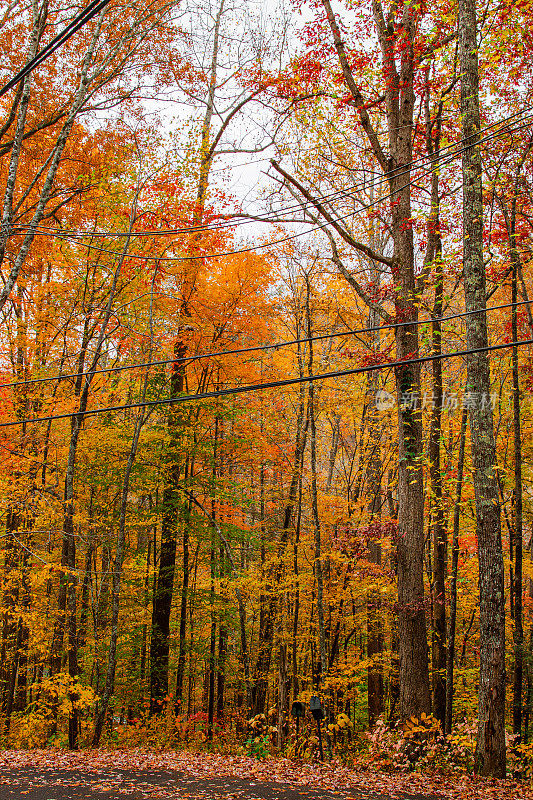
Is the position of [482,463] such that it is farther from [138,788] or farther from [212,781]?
[138,788]

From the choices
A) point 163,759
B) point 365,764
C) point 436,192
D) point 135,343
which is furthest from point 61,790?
point 436,192

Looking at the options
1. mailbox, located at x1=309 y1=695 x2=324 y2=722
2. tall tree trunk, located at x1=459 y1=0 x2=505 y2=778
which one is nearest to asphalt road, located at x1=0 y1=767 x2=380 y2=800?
mailbox, located at x1=309 y1=695 x2=324 y2=722

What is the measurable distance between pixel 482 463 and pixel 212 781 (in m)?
5.26

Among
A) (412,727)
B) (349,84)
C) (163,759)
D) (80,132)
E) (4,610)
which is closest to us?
(412,727)

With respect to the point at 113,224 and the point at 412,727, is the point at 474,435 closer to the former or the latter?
the point at 412,727

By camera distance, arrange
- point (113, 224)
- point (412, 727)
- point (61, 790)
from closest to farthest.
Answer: point (61, 790) → point (412, 727) → point (113, 224)

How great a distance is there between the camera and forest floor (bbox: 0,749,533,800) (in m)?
5.64

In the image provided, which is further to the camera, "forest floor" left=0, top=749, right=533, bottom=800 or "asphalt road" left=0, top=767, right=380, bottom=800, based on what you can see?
"asphalt road" left=0, top=767, right=380, bottom=800

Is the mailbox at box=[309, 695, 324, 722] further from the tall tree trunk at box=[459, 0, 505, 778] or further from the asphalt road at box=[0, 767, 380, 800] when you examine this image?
the tall tree trunk at box=[459, 0, 505, 778]

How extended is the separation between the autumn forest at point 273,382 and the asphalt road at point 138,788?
148 cm

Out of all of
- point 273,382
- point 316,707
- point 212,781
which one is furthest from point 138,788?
point 273,382

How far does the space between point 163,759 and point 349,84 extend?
1131cm

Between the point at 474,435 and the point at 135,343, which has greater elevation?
the point at 135,343

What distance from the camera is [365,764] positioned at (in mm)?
7359
